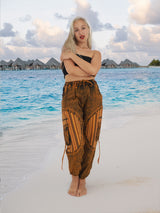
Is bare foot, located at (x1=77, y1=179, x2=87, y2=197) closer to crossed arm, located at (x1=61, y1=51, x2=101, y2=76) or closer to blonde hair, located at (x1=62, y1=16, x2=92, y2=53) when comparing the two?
crossed arm, located at (x1=61, y1=51, x2=101, y2=76)

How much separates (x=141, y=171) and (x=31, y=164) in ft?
5.43

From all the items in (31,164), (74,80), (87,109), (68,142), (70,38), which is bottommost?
(31,164)

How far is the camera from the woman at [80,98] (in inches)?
96.0

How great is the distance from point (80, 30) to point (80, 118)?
95 centimetres

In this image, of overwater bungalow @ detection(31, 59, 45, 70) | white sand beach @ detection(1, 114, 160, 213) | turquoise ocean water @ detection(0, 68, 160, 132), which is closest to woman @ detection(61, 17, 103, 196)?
white sand beach @ detection(1, 114, 160, 213)

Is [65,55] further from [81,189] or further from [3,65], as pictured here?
[3,65]

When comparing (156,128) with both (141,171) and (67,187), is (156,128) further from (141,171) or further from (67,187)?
(67,187)

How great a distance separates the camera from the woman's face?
2529 mm

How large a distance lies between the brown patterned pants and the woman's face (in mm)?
481

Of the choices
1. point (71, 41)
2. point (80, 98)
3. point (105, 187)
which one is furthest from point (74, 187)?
point (71, 41)

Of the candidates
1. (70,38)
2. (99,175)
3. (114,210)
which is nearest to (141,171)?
(99,175)

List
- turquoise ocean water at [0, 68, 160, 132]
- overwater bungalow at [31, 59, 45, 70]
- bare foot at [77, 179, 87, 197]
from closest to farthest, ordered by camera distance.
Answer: bare foot at [77, 179, 87, 197], turquoise ocean water at [0, 68, 160, 132], overwater bungalow at [31, 59, 45, 70]

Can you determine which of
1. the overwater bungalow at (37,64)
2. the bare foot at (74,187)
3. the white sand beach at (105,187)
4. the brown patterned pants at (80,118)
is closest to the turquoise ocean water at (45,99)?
the white sand beach at (105,187)

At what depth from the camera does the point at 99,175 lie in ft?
10.2
